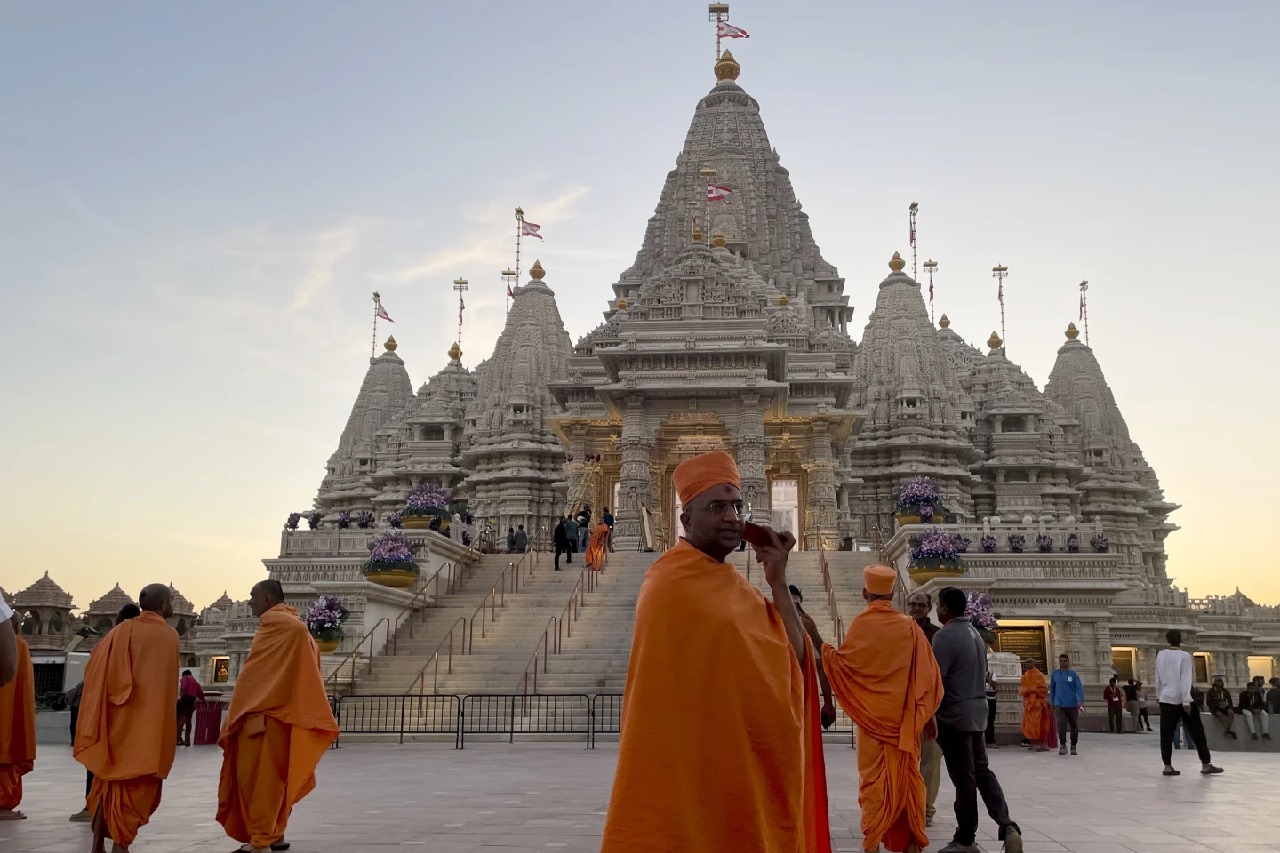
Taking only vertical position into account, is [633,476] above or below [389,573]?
above

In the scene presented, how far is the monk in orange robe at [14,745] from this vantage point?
385 inches

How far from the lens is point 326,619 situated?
21312mm

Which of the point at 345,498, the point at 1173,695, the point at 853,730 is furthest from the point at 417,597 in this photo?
the point at 345,498

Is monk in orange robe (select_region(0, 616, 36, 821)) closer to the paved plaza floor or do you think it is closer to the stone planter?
the paved plaza floor

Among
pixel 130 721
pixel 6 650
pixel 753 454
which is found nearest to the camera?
pixel 6 650

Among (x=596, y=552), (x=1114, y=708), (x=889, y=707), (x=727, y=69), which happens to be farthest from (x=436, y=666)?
(x=727, y=69)

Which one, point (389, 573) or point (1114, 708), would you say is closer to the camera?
point (389, 573)

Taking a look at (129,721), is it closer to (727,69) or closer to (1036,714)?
(1036,714)

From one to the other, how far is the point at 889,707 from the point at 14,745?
7.19 metres

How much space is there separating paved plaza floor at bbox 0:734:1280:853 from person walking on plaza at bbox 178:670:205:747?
2351 mm

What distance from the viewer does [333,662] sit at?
848 inches

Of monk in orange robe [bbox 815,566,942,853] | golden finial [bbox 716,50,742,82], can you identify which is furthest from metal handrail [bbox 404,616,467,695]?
golden finial [bbox 716,50,742,82]

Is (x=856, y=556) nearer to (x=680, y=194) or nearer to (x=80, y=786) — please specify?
(x=80, y=786)

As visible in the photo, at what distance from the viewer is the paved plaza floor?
8344 millimetres
